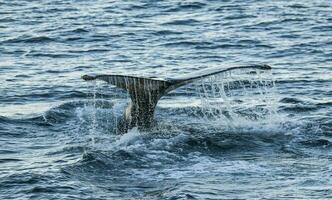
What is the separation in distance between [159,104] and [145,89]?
174 inches

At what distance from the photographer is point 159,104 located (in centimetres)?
1814

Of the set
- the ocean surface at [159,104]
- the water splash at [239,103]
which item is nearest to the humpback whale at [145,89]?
the ocean surface at [159,104]

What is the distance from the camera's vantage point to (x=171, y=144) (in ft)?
45.5

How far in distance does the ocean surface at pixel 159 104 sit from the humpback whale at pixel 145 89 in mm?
229

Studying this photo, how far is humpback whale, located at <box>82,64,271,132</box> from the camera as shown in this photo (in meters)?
13.4

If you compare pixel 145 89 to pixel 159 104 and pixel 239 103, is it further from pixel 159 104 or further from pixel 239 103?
pixel 239 103

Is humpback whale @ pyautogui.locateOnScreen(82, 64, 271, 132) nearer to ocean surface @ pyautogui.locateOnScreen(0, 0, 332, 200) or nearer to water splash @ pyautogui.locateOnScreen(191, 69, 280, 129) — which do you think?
ocean surface @ pyautogui.locateOnScreen(0, 0, 332, 200)

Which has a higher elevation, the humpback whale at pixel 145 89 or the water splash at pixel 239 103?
the humpback whale at pixel 145 89

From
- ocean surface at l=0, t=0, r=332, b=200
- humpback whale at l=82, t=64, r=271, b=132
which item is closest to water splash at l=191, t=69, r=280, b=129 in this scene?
ocean surface at l=0, t=0, r=332, b=200

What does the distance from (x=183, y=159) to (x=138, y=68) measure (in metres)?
8.91

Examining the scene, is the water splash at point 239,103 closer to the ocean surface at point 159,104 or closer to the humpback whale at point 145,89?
the ocean surface at point 159,104

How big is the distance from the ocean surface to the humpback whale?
0.23 meters

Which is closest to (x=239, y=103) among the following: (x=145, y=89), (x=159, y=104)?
(x=159, y=104)

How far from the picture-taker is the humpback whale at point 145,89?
13410mm
